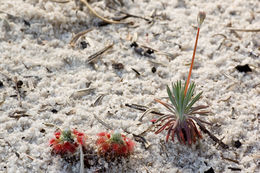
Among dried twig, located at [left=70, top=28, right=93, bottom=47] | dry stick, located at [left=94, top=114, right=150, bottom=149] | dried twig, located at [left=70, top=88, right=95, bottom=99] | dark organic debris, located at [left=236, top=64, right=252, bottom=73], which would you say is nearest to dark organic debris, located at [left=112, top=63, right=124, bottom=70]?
dried twig, located at [left=70, top=88, right=95, bottom=99]

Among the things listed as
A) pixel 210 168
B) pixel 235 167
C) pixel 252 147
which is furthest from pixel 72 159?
pixel 252 147

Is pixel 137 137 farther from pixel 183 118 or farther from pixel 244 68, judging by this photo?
pixel 244 68

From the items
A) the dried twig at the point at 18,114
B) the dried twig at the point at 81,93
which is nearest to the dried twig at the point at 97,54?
the dried twig at the point at 81,93

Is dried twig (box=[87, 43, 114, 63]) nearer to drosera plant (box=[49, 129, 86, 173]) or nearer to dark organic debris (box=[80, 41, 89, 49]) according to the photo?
dark organic debris (box=[80, 41, 89, 49])

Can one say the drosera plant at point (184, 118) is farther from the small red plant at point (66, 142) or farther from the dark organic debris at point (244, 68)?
the dark organic debris at point (244, 68)

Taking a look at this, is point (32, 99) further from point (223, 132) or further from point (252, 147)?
point (252, 147)

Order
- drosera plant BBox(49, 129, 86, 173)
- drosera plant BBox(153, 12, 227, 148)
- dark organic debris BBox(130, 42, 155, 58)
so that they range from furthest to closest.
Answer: dark organic debris BBox(130, 42, 155, 58)
drosera plant BBox(153, 12, 227, 148)
drosera plant BBox(49, 129, 86, 173)
